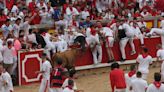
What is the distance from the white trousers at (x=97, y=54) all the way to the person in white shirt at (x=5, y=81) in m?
6.14

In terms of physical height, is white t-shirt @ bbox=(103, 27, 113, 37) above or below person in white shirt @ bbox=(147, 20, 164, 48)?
above

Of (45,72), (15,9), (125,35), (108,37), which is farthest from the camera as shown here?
(15,9)

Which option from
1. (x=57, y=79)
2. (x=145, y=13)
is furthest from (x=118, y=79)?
(x=145, y=13)

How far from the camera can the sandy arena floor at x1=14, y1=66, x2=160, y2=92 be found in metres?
18.4

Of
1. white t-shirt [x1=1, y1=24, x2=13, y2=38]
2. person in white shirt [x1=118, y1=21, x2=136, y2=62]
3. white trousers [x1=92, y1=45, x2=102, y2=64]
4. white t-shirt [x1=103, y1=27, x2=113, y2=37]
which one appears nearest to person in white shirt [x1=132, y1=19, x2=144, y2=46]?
person in white shirt [x1=118, y1=21, x2=136, y2=62]

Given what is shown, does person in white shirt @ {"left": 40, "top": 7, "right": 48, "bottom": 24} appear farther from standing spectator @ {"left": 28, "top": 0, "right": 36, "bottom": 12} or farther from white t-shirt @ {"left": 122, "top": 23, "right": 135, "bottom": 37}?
white t-shirt @ {"left": 122, "top": 23, "right": 135, "bottom": 37}

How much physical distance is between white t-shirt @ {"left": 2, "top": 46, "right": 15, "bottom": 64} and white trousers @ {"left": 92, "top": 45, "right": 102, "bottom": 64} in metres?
3.54

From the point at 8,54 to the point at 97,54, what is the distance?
3.94m

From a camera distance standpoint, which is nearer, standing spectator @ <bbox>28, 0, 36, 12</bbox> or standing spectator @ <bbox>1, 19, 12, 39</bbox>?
standing spectator @ <bbox>1, 19, 12, 39</bbox>

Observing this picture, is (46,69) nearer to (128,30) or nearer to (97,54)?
(97,54)

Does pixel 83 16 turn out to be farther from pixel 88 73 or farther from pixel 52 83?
pixel 52 83

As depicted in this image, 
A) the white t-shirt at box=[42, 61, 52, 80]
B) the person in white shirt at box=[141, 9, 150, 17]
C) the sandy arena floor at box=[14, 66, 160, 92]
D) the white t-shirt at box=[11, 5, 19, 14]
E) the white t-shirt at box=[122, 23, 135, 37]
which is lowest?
the sandy arena floor at box=[14, 66, 160, 92]

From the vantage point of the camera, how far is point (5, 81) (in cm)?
1488

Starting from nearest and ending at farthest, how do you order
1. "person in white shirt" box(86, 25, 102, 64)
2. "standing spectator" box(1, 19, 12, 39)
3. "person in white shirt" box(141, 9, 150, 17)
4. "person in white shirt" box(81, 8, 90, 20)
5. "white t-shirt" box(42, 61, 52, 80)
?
"white t-shirt" box(42, 61, 52, 80), "standing spectator" box(1, 19, 12, 39), "person in white shirt" box(86, 25, 102, 64), "person in white shirt" box(81, 8, 90, 20), "person in white shirt" box(141, 9, 150, 17)
